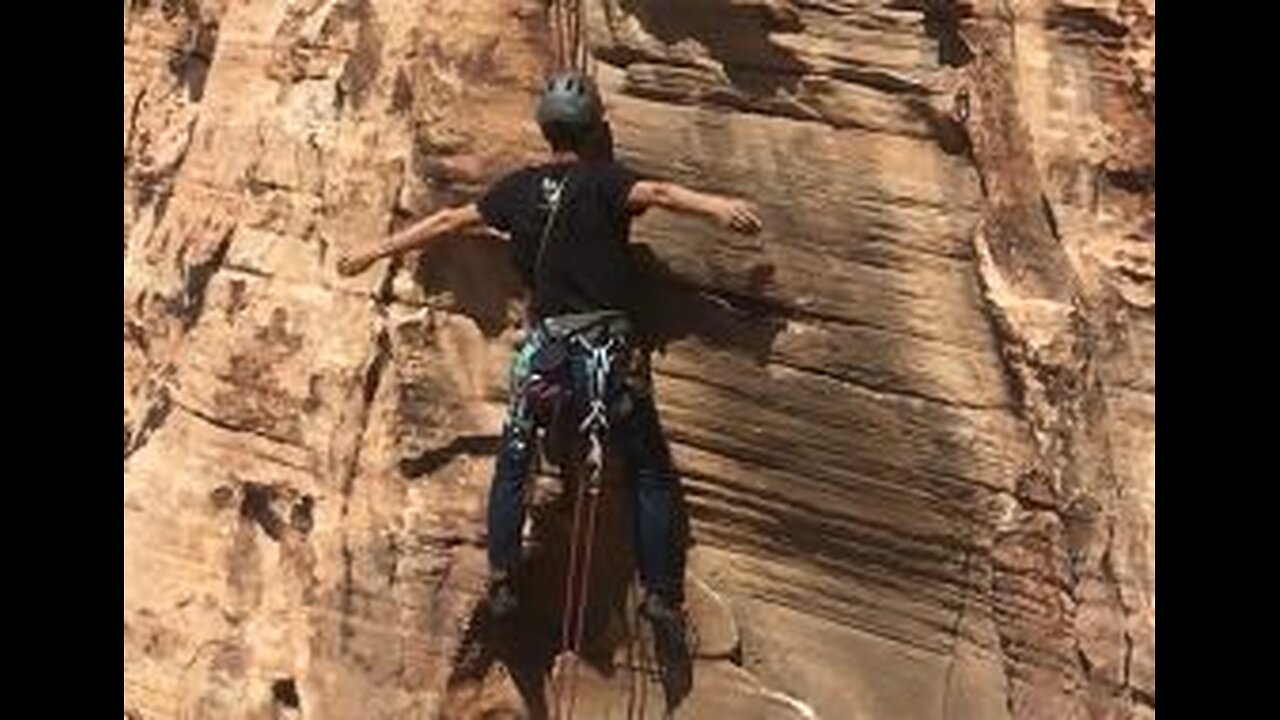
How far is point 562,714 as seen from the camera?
8.36m

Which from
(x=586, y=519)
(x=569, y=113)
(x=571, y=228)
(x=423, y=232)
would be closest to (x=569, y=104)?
(x=569, y=113)

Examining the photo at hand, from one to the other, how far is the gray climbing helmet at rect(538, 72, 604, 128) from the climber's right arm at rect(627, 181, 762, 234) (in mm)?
333

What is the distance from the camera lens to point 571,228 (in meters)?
7.71

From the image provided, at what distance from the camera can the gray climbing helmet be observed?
25.2ft

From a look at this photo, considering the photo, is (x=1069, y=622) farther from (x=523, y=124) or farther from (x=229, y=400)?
(x=229, y=400)

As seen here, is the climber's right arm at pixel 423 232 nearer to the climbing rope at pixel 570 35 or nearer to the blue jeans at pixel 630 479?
the blue jeans at pixel 630 479

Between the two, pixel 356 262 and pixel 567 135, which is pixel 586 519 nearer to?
pixel 356 262

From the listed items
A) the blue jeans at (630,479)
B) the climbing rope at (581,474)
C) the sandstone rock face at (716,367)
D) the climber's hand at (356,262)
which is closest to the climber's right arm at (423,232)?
the climber's hand at (356,262)

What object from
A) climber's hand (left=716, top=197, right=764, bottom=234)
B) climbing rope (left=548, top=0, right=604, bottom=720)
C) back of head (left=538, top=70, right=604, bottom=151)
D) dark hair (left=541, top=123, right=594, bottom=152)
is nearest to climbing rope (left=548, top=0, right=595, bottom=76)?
climbing rope (left=548, top=0, right=604, bottom=720)

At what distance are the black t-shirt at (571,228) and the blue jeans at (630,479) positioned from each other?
0.21m

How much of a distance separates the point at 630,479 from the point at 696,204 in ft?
3.93

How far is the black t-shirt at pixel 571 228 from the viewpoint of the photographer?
7.67 m

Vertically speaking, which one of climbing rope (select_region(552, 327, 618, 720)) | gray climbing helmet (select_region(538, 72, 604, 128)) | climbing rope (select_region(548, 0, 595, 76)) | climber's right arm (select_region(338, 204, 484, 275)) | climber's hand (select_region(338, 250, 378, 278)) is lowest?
climbing rope (select_region(552, 327, 618, 720))

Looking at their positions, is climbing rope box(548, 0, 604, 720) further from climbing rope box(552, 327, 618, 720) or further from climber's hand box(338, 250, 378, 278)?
climber's hand box(338, 250, 378, 278)
